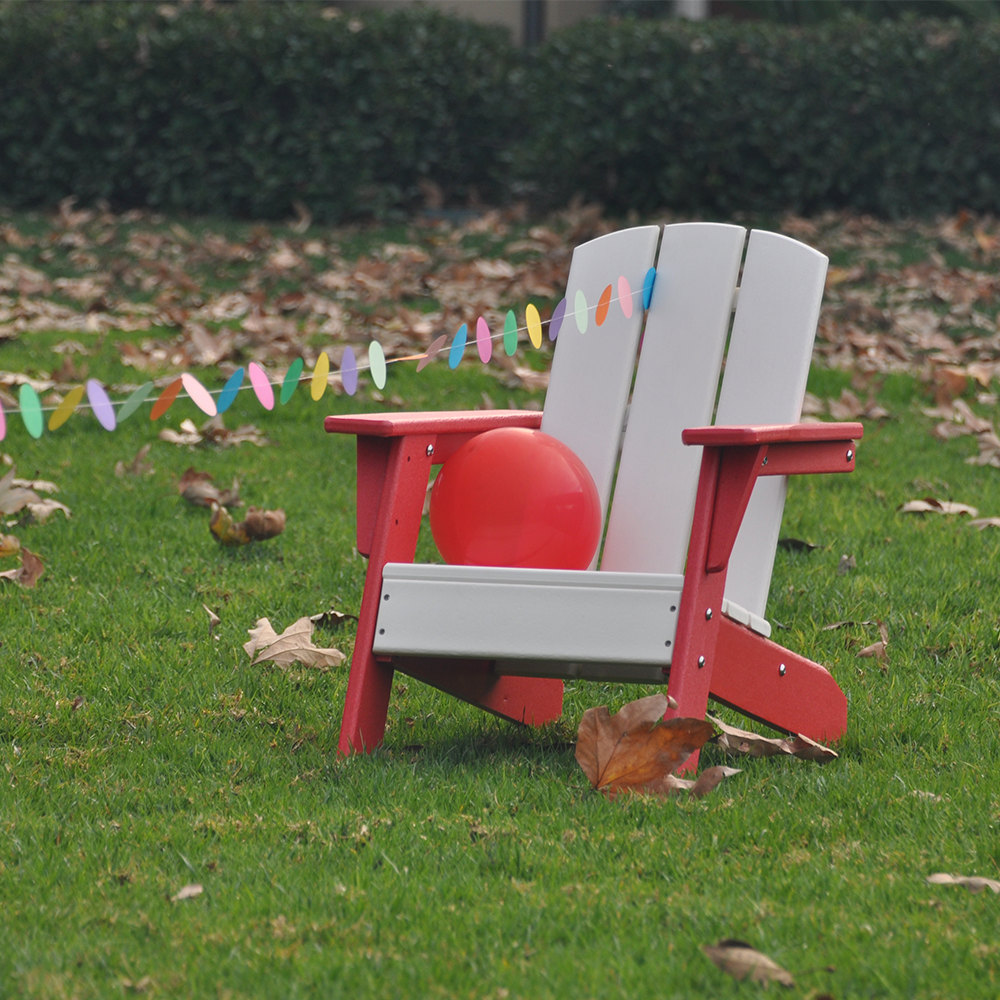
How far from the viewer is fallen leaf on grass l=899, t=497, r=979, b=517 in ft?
14.5

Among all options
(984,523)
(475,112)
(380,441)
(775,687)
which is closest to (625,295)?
(380,441)

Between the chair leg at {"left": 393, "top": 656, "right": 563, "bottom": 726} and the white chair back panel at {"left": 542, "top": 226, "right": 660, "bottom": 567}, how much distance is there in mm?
524

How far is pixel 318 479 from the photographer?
487 centimetres

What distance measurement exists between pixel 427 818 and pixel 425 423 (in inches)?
35.5

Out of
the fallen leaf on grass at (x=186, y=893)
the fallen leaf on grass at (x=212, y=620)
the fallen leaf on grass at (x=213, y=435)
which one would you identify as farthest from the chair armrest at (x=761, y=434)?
the fallen leaf on grass at (x=213, y=435)

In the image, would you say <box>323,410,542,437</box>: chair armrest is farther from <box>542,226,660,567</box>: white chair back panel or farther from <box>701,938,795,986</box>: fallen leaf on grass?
<box>701,938,795,986</box>: fallen leaf on grass

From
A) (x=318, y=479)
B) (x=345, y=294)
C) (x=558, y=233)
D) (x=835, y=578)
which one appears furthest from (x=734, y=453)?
(x=558, y=233)

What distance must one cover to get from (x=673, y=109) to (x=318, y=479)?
216 inches

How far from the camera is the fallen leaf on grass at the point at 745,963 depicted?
73.7 inches

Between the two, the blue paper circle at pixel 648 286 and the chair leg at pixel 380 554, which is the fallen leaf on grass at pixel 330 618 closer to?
the chair leg at pixel 380 554

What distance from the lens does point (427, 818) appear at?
2.43m

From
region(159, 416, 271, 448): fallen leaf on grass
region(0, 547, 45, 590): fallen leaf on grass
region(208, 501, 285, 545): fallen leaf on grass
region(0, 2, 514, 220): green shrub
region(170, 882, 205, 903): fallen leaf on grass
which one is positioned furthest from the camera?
region(0, 2, 514, 220): green shrub

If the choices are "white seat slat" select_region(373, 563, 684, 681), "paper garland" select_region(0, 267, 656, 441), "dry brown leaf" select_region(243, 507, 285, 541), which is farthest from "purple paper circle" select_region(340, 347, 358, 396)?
"dry brown leaf" select_region(243, 507, 285, 541)

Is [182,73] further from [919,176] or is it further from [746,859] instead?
[746,859]
